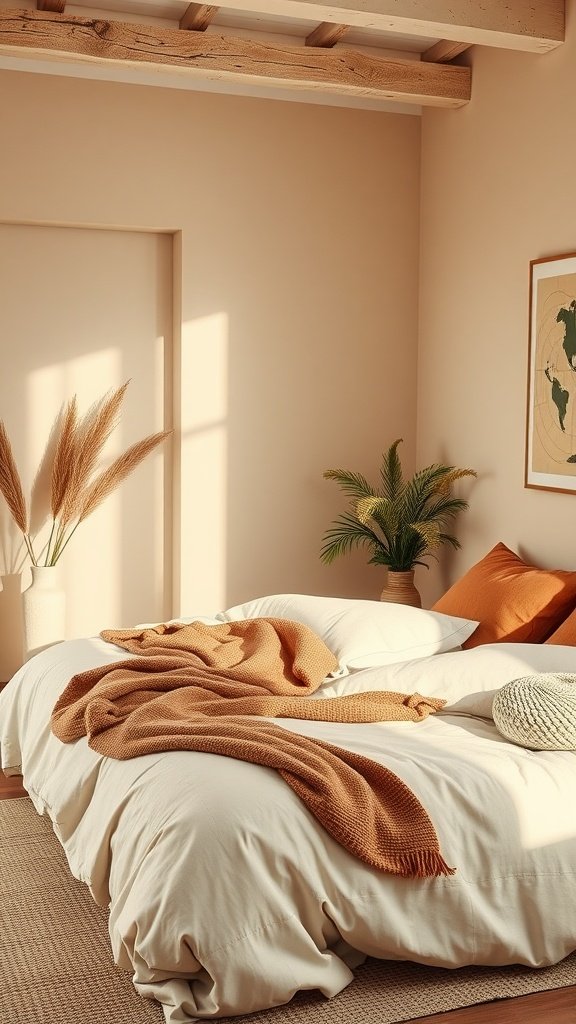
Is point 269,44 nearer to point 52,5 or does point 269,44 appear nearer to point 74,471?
point 52,5

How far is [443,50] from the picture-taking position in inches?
188

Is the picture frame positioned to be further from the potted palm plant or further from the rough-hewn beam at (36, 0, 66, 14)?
the rough-hewn beam at (36, 0, 66, 14)

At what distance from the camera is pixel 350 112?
520 cm

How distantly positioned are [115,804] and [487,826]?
885mm

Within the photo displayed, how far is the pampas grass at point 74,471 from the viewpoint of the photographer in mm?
4773

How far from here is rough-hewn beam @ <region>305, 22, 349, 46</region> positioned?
451 centimetres

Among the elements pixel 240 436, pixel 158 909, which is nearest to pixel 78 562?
pixel 240 436

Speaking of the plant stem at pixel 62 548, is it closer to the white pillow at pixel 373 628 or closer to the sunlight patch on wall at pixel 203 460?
the sunlight patch on wall at pixel 203 460

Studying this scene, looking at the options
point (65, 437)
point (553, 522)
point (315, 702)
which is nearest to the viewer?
Answer: point (315, 702)

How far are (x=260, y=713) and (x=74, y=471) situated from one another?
2184 millimetres

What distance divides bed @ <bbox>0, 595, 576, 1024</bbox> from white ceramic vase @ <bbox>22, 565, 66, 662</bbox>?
1.73 metres

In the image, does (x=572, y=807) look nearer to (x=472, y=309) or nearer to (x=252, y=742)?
(x=252, y=742)

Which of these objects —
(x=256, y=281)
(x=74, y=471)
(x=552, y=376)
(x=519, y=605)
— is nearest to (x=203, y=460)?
(x=74, y=471)

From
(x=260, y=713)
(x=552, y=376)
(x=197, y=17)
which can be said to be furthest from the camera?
(x=197, y=17)
